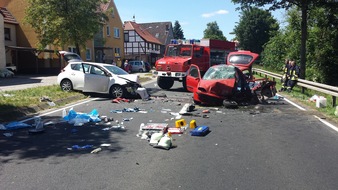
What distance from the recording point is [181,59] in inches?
717

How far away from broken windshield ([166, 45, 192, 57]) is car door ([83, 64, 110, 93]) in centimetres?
589

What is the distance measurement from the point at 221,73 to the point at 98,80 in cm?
534

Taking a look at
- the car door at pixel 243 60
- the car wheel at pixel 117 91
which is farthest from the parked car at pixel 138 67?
the car wheel at pixel 117 91

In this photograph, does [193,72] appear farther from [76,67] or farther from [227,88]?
[76,67]

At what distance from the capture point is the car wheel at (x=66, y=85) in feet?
50.3

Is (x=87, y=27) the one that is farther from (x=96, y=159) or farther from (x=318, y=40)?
(x=318, y=40)

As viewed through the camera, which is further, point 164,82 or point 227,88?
point 164,82

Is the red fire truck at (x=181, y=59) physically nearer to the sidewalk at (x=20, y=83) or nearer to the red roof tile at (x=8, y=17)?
the sidewalk at (x=20, y=83)

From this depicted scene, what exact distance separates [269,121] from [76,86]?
30.3ft

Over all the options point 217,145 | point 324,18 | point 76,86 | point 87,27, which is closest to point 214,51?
point 87,27

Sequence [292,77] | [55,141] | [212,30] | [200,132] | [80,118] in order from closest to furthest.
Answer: [55,141] < [200,132] < [80,118] < [292,77] < [212,30]

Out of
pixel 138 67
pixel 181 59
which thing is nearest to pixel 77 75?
pixel 181 59

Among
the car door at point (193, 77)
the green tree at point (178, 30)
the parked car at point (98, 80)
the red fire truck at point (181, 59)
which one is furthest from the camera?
the green tree at point (178, 30)

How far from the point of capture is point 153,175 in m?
4.86
